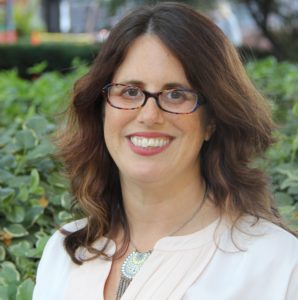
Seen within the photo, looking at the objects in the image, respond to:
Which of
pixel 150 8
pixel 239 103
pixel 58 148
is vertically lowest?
pixel 58 148

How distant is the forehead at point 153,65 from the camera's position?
1868 mm

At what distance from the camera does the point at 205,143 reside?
2072 mm

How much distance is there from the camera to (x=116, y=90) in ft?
6.38

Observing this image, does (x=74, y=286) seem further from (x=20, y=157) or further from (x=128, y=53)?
(x=20, y=157)

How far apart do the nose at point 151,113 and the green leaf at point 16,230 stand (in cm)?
100

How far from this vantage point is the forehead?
6.13ft

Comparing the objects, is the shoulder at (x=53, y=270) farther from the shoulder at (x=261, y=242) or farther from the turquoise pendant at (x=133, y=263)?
the shoulder at (x=261, y=242)

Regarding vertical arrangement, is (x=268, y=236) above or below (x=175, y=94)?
below

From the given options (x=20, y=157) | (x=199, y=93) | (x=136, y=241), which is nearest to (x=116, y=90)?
(x=199, y=93)

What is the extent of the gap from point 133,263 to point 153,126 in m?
0.39

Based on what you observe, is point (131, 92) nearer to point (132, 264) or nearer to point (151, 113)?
point (151, 113)

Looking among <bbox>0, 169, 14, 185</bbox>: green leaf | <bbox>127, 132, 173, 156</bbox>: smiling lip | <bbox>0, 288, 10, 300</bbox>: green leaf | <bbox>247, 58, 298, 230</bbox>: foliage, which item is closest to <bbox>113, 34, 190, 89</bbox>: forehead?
<bbox>127, 132, 173, 156</bbox>: smiling lip

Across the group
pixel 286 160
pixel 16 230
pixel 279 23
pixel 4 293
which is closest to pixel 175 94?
pixel 4 293

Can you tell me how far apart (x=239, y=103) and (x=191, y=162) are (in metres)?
0.20
